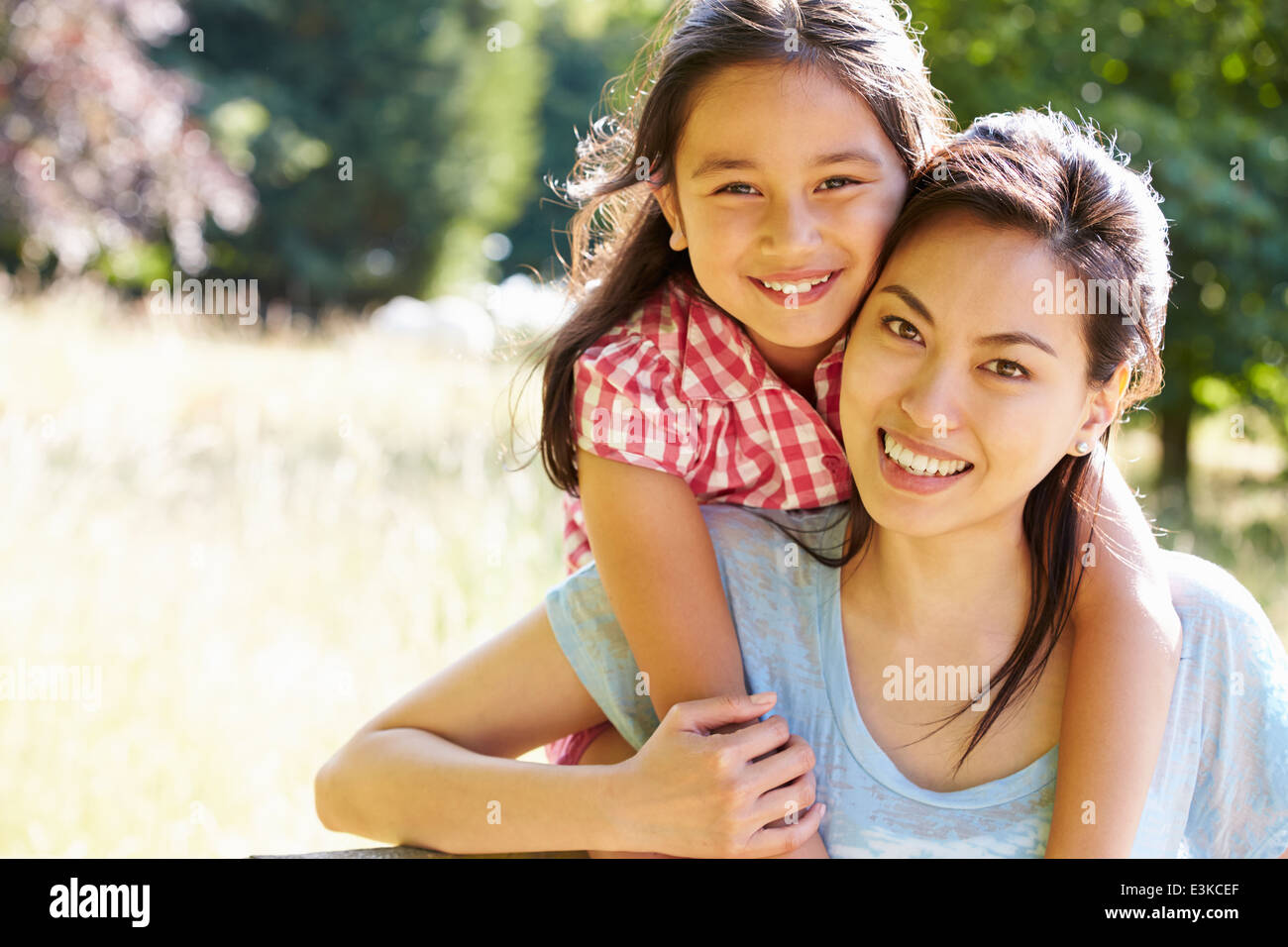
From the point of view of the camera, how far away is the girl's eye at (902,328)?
189 centimetres

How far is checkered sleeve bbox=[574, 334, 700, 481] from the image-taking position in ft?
7.23

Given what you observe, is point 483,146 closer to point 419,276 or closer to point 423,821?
point 419,276

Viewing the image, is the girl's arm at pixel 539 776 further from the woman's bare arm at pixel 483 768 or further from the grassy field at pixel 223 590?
the grassy field at pixel 223 590

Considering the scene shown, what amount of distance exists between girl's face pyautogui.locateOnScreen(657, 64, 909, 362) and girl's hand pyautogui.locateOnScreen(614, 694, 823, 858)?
2.49 ft

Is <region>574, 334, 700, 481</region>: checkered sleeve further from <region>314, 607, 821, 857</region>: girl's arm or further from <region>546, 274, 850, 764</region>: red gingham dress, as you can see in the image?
<region>314, 607, 821, 857</region>: girl's arm

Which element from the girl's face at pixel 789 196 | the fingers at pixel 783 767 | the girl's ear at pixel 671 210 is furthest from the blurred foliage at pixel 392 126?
the fingers at pixel 783 767

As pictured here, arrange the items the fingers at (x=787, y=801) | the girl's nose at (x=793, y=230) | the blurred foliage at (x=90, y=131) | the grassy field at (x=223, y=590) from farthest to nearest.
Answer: the blurred foliage at (x=90, y=131), the grassy field at (x=223, y=590), the girl's nose at (x=793, y=230), the fingers at (x=787, y=801)

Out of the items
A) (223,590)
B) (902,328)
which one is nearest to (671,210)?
(902,328)

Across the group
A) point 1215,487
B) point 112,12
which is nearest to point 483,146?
point 112,12

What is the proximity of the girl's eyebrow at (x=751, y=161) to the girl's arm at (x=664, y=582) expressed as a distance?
1.91 feet

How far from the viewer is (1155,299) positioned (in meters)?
1.99

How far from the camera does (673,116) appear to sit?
240 cm

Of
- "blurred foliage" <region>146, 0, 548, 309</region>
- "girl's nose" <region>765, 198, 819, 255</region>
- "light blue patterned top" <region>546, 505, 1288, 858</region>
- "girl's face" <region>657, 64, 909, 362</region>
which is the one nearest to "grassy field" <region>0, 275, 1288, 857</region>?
"girl's face" <region>657, 64, 909, 362</region>

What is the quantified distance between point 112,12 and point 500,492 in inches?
285
